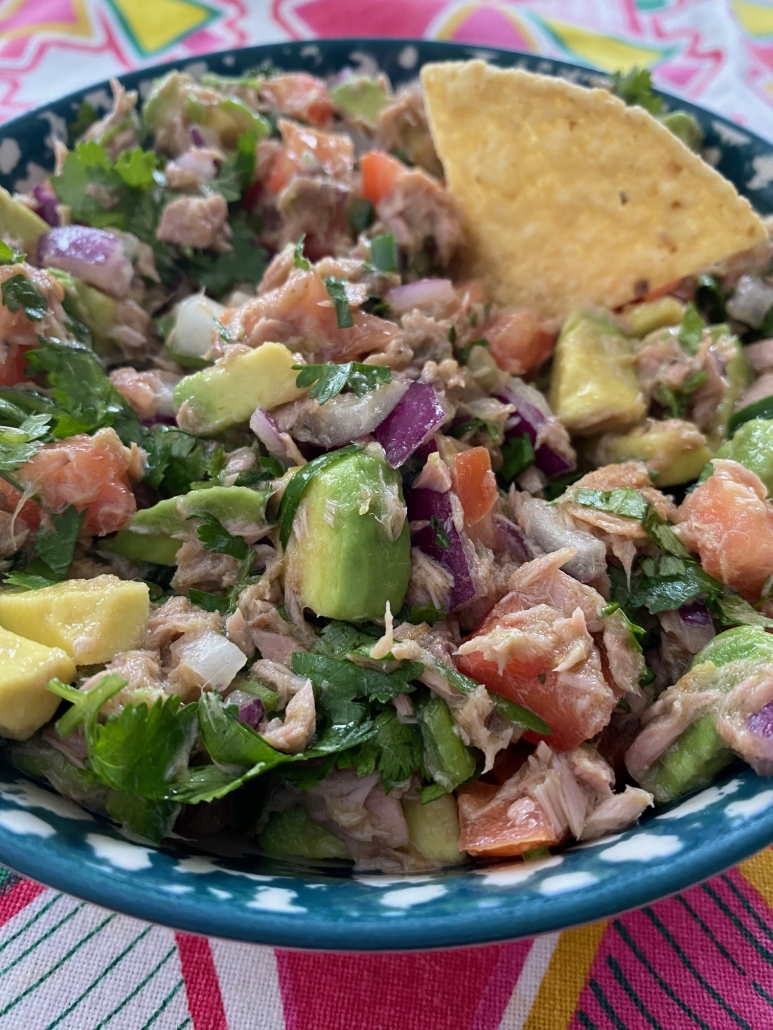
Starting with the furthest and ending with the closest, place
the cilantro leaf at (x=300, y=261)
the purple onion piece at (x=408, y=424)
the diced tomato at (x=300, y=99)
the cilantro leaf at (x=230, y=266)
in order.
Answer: the diced tomato at (x=300, y=99) → the cilantro leaf at (x=230, y=266) → the cilantro leaf at (x=300, y=261) → the purple onion piece at (x=408, y=424)

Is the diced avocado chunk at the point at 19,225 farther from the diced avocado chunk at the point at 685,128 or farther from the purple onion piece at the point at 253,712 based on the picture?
the diced avocado chunk at the point at 685,128

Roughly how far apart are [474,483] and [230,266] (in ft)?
4.51

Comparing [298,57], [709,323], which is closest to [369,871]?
[709,323]

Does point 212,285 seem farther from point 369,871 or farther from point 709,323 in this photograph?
point 369,871

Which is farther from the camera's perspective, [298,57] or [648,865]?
[298,57]

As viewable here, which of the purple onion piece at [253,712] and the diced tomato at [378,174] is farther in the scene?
the diced tomato at [378,174]

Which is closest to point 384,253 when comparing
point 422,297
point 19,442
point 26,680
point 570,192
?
point 422,297

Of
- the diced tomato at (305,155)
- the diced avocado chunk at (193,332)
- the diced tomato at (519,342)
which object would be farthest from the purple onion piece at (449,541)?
the diced tomato at (305,155)

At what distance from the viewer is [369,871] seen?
1.89 m

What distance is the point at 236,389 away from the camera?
7.64ft

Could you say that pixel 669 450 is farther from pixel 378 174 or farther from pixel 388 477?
pixel 378 174

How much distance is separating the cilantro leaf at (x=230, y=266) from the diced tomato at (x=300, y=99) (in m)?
0.76

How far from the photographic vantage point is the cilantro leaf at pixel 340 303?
2482 millimetres

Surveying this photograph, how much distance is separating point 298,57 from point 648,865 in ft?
12.2
